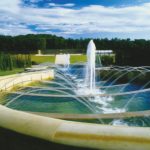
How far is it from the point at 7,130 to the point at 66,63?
168ft

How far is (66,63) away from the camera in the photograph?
54.2 meters

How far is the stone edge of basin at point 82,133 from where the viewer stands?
251cm

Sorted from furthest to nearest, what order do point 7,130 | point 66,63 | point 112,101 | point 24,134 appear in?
point 66,63 → point 112,101 → point 7,130 → point 24,134

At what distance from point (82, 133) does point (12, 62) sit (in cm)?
3943

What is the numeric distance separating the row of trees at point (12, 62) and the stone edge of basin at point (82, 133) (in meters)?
36.4

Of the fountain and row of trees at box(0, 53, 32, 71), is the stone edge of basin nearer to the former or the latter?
the fountain

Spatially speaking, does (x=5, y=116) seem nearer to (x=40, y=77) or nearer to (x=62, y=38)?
(x=40, y=77)

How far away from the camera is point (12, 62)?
4125cm

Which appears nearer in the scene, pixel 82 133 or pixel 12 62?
pixel 82 133

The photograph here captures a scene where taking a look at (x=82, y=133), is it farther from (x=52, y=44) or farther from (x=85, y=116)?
(x=52, y=44)

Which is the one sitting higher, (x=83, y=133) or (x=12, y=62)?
(x=83, y=133)

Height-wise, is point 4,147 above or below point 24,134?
below

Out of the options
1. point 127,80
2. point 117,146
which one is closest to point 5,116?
point 117,146

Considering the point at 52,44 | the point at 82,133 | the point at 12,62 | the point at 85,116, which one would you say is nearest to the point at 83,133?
the point at 82,133
